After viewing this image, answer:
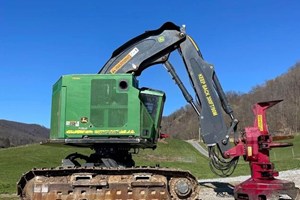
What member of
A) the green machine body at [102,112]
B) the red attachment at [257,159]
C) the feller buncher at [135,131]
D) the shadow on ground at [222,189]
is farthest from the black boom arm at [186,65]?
the shadow on ground at [222,189]

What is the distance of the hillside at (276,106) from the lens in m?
114

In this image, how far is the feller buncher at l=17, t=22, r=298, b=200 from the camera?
38.1 ft

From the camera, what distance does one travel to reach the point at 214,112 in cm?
1317

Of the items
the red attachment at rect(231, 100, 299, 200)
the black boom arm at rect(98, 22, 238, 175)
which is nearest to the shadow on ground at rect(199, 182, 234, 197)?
the red attachment at rect(231, 100, 299, 200)

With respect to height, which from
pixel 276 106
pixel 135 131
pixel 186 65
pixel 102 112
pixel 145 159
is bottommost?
pixel 135 131

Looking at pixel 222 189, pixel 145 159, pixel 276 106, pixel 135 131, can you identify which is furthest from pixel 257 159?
pixel 276 106

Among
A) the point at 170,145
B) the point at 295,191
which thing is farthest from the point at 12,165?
the point at 295,191

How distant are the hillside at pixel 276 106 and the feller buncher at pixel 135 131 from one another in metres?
80.0

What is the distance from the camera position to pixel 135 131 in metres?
12.0

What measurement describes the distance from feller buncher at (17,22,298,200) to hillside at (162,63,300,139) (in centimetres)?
7996

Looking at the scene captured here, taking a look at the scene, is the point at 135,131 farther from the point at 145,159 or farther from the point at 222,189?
the point at 145,159

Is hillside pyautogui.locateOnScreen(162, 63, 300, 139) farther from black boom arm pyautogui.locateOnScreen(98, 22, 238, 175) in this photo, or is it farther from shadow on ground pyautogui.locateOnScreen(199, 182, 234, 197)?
black boom arm pyautogui.locateOnScreen(98, 22, 238, 175)

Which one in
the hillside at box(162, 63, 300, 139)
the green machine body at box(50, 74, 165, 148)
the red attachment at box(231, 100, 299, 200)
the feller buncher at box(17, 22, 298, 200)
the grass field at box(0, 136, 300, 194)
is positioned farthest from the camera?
the hillside at box(162, 63, 300, 139)

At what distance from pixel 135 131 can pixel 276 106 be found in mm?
113794
